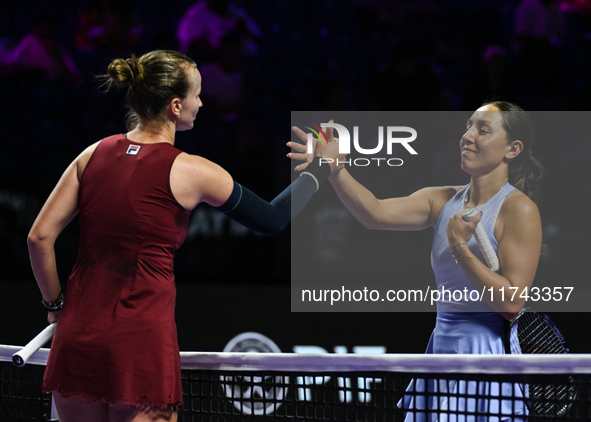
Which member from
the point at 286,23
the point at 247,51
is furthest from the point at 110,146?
the point at 286,23

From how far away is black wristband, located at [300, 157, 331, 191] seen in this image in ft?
6.21

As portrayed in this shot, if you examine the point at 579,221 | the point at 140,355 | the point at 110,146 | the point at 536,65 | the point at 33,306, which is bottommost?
the point at 33,306

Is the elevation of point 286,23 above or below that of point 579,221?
above

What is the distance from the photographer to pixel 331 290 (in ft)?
12.2

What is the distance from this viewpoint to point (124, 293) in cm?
154

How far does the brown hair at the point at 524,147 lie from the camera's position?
229 cm

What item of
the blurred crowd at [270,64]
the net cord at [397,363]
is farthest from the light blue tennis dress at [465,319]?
the blurred crowd at [270,64]

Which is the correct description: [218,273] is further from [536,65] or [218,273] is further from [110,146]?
[536,65]

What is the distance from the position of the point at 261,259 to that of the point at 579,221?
71.5 inches

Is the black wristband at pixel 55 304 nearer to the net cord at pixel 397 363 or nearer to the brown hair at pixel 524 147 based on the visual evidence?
the net cord at pixel 397 363

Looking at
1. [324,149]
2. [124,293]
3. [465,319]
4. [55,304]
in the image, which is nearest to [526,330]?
[465,319]

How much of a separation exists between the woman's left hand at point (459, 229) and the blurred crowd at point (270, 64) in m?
2.00

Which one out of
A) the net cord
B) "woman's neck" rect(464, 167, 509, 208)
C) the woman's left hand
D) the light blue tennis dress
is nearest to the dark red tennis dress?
the net cord

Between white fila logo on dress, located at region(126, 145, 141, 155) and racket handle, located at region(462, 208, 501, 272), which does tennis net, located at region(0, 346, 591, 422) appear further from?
white fila logo on dress, located at region(126, 145, 141, 155)
